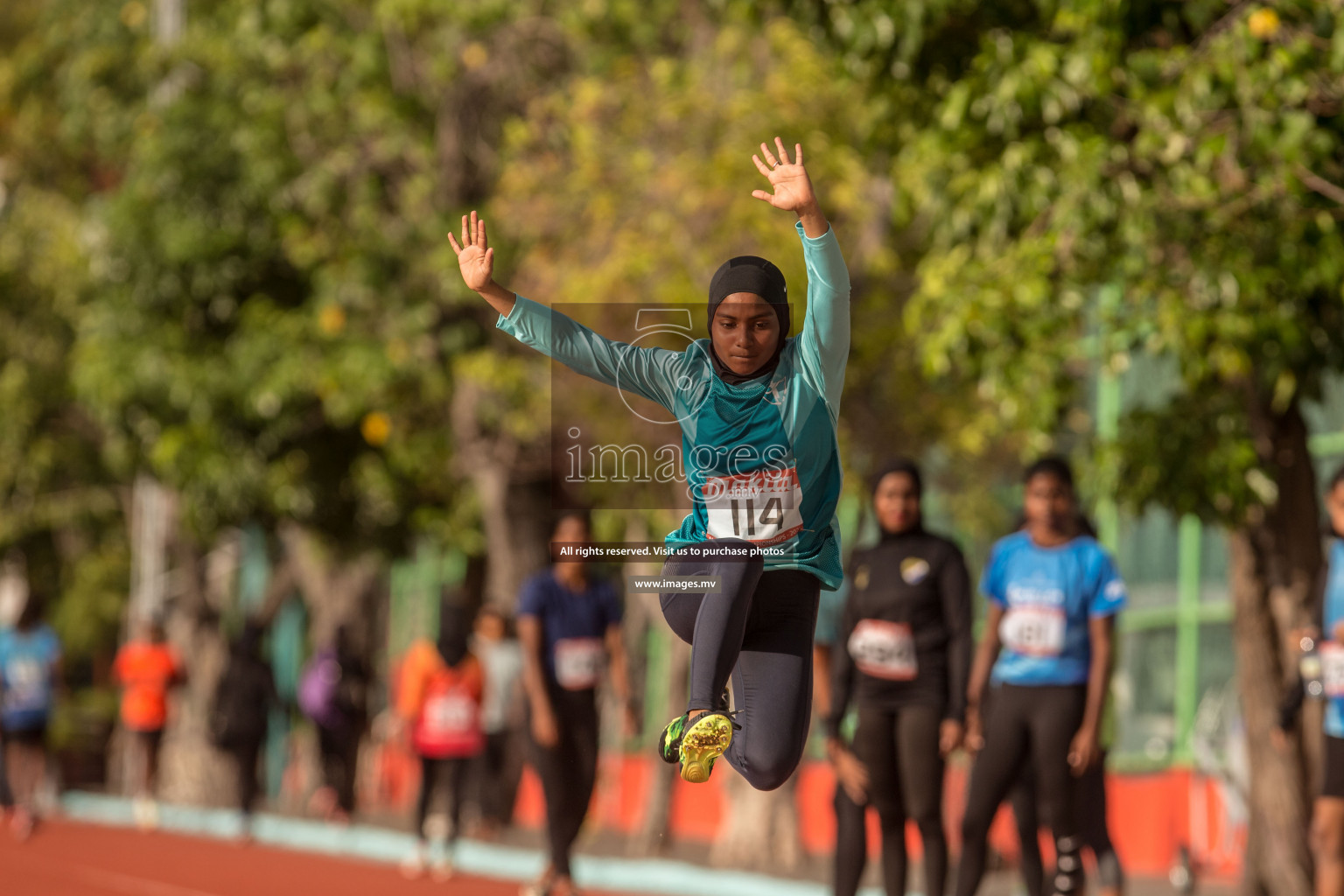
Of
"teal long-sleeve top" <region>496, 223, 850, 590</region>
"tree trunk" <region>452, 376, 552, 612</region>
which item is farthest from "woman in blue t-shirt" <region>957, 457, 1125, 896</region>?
"tree trunk" <region>452, 376, 552, 612</region>

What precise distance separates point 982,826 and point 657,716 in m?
14.4

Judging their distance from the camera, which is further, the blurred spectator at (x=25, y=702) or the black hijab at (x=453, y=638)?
the blurred spectator at (x=25, y=702)

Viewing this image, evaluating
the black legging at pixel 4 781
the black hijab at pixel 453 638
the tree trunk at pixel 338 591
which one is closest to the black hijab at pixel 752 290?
the black hijab at pixel 453 638

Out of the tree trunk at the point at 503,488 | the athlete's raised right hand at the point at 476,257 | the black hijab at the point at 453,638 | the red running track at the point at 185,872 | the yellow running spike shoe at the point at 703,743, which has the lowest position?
the red running track at the point at 185,872

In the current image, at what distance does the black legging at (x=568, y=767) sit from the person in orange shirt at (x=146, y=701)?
9.39 metres

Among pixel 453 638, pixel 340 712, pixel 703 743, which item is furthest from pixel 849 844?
pixel 340 712

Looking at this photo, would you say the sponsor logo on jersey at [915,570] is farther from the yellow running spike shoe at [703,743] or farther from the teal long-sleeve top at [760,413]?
the yellow running spike shoe at [703,743]

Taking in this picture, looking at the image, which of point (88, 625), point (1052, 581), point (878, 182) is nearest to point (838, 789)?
point (1052, 581)

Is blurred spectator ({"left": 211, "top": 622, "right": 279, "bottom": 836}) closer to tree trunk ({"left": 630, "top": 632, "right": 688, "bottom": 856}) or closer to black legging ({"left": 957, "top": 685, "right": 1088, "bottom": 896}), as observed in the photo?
tree trunk ({"left": 630, "top": 632, "right": 688, "bottom": 856})

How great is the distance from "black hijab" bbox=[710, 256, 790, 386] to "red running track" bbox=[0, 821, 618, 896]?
802 cm

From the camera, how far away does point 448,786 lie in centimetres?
1482

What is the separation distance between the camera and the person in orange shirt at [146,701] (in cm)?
1900

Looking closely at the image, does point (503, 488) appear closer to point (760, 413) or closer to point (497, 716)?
point (497, 716)

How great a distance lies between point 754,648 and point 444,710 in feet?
33.5
